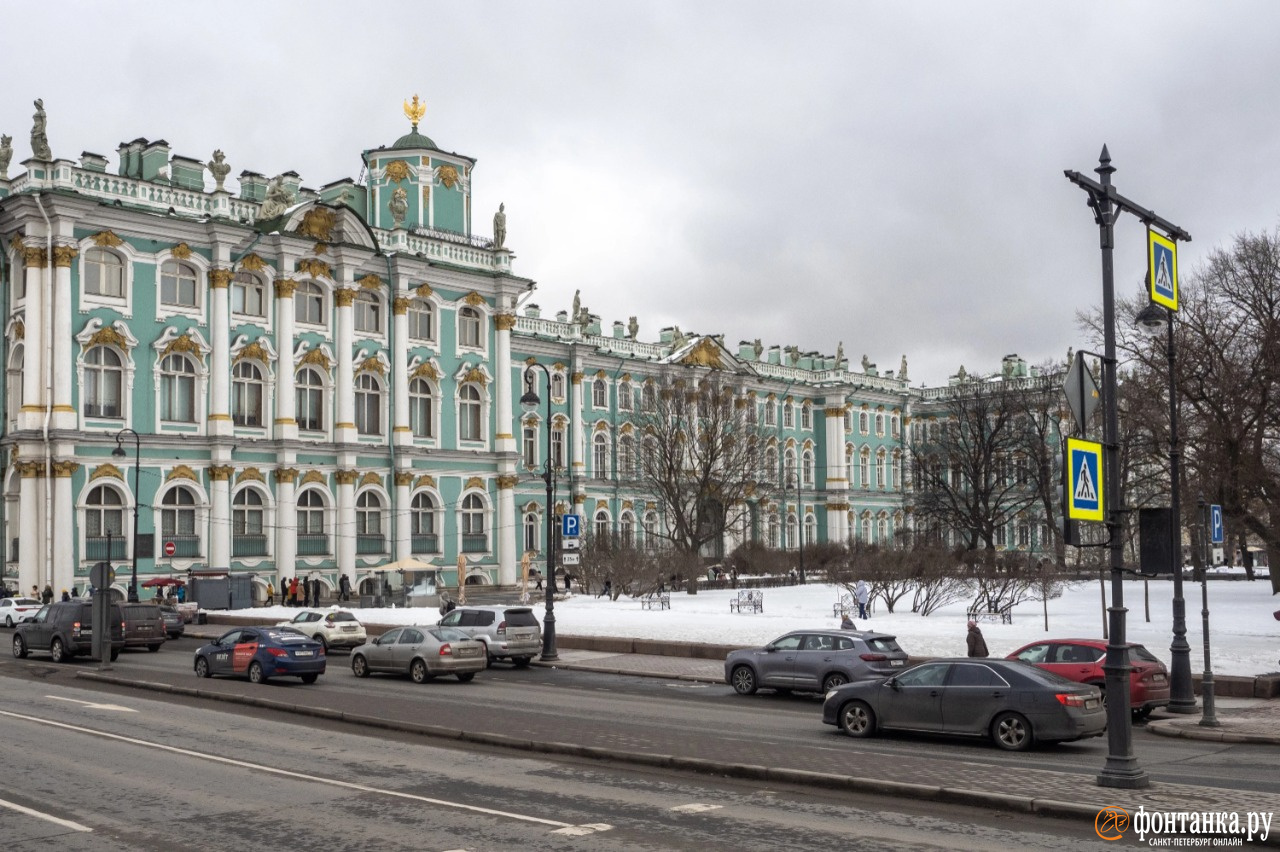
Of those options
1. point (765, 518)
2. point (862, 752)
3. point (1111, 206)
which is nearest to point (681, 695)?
point (862, 752)

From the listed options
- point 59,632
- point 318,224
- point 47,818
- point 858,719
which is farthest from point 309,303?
point 47,818

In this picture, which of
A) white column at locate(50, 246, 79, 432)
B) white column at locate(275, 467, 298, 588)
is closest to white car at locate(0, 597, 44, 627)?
white column at locate(50, 246, 79, 432)

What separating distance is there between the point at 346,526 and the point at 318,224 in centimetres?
1513

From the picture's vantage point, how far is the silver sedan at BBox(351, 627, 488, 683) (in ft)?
92.1

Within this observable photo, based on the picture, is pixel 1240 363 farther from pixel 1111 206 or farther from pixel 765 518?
pixel 765 518

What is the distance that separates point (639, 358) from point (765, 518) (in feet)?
56.4

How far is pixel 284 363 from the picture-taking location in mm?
59594

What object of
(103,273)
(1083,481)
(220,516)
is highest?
(103,273)

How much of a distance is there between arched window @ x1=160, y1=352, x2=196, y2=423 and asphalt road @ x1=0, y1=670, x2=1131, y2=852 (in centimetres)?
3966

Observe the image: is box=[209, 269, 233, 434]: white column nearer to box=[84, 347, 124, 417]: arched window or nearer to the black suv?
box=[84, 347, 124, 417]: arched window

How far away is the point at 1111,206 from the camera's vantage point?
14930 mm

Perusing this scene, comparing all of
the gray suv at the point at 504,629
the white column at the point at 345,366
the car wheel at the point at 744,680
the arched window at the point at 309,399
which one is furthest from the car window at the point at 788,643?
the arched window at the point at 309,399

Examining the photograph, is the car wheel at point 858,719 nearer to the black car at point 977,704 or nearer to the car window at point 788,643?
the black car at point 977,704

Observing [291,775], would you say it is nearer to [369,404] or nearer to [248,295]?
[248,295]
